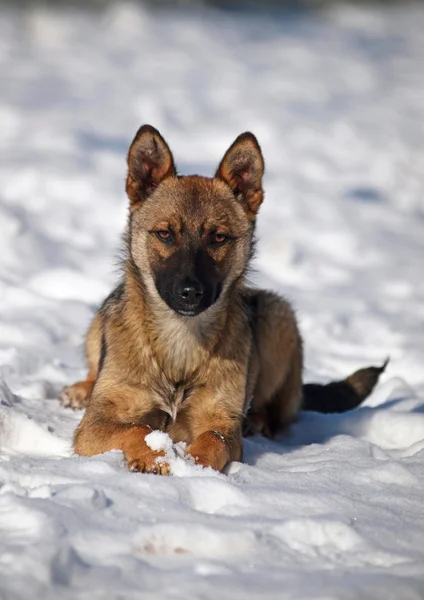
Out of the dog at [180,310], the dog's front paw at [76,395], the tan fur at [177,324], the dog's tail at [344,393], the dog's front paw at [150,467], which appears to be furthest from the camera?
the dog's tail at [344,393]

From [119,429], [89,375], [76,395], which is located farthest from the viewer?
[89,375]

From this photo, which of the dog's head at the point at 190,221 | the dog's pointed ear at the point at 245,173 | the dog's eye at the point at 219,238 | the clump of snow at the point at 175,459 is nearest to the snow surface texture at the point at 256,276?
the clump of snow at the point at 175,459

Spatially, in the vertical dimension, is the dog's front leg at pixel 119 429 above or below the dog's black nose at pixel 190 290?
below

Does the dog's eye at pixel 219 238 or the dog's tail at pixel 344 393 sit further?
the dog's tail at pixel 344 393

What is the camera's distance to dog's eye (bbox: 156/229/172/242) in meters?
5.17

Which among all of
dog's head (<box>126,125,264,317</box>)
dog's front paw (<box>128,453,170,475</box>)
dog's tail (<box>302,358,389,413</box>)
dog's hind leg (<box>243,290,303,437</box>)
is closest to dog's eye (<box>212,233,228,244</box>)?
dog's head (<box>126,125,264,317</box>)

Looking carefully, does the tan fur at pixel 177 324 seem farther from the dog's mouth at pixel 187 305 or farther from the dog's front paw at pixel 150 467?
the dog's front paw at pixel 150 467

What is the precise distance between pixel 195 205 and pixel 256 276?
4236 mm

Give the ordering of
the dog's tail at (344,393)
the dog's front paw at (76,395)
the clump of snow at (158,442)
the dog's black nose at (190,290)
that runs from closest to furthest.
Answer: the clump of snow at (158,442) → the dog's black nose at (190,290) → the dog's front paw at (76,395) → the dog's tail at (344,393)

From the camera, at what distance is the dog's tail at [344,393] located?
6.50 meters

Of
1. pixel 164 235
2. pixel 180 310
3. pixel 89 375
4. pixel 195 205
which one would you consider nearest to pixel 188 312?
pixel 180 310

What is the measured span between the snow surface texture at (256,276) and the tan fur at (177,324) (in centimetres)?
37

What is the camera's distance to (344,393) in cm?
652

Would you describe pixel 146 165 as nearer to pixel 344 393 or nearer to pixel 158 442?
pixel 158 442
